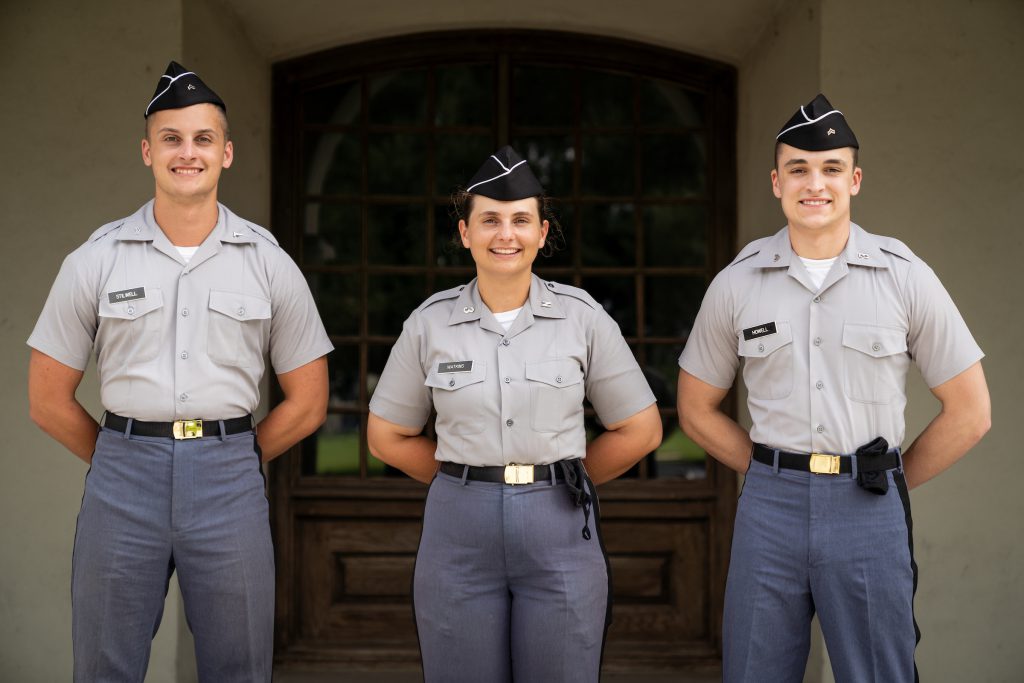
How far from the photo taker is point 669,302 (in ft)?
14.7

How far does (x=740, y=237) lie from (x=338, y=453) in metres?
1.86

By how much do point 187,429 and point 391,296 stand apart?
192 centimetres

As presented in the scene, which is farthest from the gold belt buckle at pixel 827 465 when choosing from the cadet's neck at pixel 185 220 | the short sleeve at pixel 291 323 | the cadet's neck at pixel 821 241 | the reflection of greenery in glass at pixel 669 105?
the reflection of greenery in glass at pixel 669 105

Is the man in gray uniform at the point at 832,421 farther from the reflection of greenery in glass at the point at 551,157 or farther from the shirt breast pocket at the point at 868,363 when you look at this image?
the reflection of greenery in glass at the point at 551,157

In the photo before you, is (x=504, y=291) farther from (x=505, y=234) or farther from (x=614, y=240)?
(x=614, y=240)

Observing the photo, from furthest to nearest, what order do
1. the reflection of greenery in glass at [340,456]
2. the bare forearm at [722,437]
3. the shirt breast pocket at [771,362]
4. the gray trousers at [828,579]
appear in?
the reflection of greenery in glass at [340,456]
the bare forearm at [722,437]
the shirt breast pocket at [771,362]
the gray trousers at [828,579]

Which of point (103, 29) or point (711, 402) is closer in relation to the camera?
point (711, 402)

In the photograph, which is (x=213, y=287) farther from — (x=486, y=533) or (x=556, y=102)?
(x=556, y=102)

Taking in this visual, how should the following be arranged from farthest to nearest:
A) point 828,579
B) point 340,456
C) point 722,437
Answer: point 340,456
point 722,437
point 828,579

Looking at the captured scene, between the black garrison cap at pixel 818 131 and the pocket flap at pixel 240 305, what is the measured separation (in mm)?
1359

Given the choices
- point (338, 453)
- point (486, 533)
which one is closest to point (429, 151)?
point (338, 453)

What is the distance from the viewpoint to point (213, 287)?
8.76ft

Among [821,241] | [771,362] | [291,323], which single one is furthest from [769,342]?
[291,323]

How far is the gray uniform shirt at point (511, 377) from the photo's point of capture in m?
2.57
